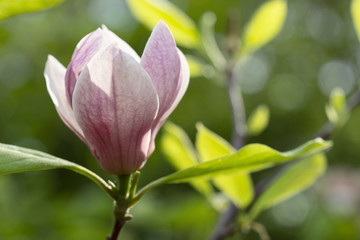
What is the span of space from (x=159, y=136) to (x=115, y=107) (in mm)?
1963

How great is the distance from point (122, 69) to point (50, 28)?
6.15 feet

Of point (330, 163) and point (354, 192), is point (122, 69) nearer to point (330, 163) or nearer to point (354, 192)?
point (354, 192)

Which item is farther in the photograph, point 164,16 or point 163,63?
point 164,16

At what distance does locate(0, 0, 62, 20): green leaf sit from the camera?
470mm

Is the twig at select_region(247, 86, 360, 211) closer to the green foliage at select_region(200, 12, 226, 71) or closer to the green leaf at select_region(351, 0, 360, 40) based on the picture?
the green leaf at select_region(351, 0, 360, 40)

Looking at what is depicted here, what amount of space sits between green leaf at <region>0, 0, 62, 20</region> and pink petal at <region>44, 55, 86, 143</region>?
0.05 meters

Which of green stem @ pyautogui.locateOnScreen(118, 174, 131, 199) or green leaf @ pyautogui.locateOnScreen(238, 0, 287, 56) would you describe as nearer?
green stem @ pyautogui.locateOnScreen(118, 174, 131, 199)

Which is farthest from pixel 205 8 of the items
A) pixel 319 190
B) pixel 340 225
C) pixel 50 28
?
pixel 340 225

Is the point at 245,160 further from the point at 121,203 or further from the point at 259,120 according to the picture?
the point at 259,120

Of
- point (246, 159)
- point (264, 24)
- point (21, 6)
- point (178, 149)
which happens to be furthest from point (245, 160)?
point (264, 24)

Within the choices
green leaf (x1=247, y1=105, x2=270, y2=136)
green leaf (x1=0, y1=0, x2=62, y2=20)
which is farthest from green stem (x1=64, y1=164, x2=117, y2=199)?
green leaf (x1=247, y1=105, x2=270, y2=136)

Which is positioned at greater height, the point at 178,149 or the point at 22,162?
the point at 22,162

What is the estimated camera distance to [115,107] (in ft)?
1.28

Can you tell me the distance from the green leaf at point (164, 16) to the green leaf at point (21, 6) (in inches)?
12.5
